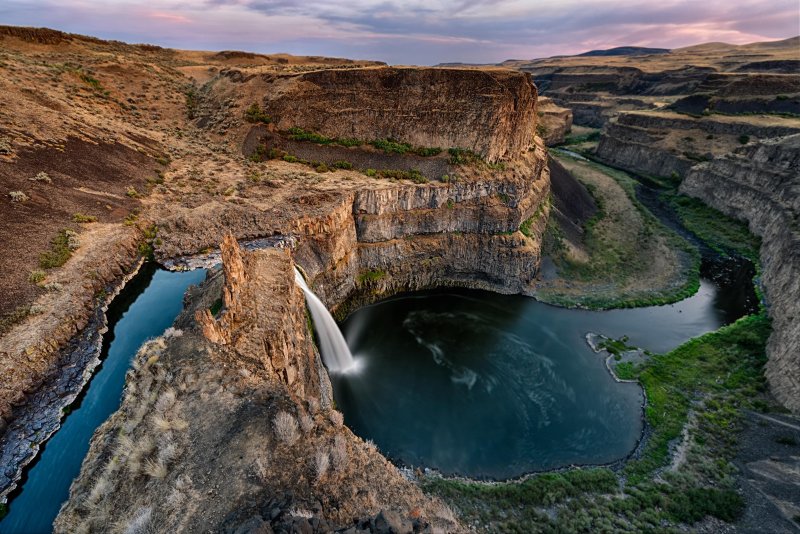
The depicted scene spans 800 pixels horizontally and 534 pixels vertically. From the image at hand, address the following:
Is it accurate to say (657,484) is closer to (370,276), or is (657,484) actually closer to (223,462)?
(223,462)

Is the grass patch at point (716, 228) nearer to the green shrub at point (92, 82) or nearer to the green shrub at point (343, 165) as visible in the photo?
the green shrub at point (343, 165)

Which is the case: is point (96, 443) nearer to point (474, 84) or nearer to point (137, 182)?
point (137, 182)

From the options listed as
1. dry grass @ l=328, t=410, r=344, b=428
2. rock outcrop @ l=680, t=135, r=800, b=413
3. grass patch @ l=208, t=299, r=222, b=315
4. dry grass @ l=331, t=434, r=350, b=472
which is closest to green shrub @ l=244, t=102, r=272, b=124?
grass patch @ l=208, t=299, r=222, b=315

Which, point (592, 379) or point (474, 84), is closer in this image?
point (592, 379)

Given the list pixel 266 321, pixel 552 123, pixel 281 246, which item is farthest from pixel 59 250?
pixel 552 123

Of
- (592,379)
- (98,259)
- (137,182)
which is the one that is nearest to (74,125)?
(137,182)

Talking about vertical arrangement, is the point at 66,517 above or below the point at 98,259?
below
